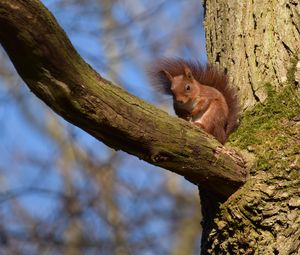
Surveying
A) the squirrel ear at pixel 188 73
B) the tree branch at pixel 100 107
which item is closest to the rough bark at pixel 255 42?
the squirrel ear at pixel 188 73

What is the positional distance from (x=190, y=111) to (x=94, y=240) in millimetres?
3647

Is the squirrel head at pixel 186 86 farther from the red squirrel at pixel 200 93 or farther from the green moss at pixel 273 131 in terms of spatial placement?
the green moss at pixel 273 131

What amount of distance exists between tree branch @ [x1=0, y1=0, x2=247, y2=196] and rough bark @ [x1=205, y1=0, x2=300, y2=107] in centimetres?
42

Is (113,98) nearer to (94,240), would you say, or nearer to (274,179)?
(274,179)

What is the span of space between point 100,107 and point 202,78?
1030mm

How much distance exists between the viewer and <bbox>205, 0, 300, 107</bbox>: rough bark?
259 centimetres

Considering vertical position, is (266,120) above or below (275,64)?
below

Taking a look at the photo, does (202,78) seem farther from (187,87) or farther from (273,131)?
(273,131)

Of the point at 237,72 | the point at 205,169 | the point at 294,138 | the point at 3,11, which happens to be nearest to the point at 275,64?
the point at 237,72

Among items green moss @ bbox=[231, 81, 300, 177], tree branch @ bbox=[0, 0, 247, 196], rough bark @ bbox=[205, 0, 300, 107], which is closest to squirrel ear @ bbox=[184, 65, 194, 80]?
rough bark @ bbox=[205, 0, 300, 107]

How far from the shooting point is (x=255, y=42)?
2.67 metres

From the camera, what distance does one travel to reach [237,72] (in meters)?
2.69

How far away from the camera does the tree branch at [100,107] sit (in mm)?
1649

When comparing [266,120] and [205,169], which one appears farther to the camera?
[266,120]
